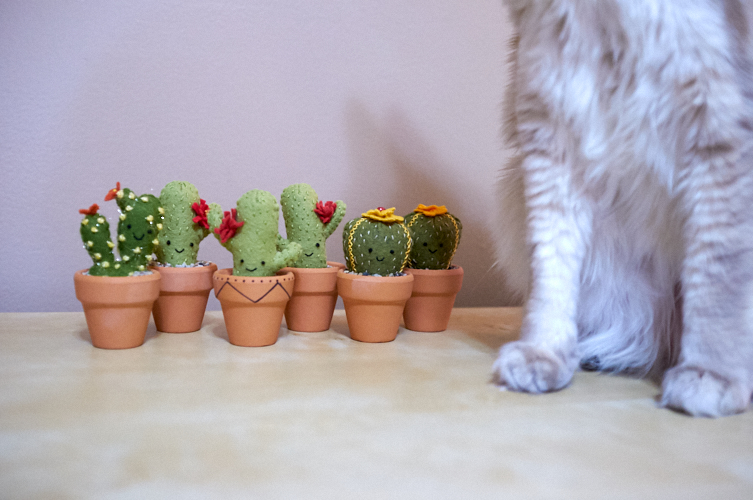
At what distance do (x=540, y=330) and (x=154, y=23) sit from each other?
102cm

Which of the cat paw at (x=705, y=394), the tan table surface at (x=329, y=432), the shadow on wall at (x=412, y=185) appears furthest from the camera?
the shadow on wall at (x=412, y=185)

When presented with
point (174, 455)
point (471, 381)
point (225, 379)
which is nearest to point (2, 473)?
point (174, 455)

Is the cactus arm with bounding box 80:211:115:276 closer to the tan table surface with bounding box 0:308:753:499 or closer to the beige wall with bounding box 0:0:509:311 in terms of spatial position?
the tan table surface with bounding box 0:308:753:499

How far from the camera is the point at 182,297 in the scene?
34.8 inches

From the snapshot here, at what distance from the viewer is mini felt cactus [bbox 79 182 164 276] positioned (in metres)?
0.76

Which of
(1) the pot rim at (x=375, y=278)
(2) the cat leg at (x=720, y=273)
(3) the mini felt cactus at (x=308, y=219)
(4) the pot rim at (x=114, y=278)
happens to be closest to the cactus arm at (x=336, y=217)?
(3) the mini felt cactus at (x=308, y=219)

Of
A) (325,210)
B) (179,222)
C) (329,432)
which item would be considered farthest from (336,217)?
(329,432)

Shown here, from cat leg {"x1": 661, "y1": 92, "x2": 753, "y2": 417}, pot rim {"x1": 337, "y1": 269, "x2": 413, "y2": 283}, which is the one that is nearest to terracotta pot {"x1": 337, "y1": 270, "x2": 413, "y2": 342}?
pot rim {"x1": 337, "y1": 269, "x2": 413, "y2": 283}

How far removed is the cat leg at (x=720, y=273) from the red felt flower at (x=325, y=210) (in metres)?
0.56

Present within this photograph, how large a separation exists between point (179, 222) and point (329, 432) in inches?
20.4

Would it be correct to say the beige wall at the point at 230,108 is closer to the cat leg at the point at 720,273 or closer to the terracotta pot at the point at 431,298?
the terracotta pot at the point at 431,298

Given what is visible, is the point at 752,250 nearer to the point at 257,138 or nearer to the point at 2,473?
the point at 2,473

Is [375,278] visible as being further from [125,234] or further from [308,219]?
[125,234]

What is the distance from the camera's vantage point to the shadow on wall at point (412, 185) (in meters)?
1.26
